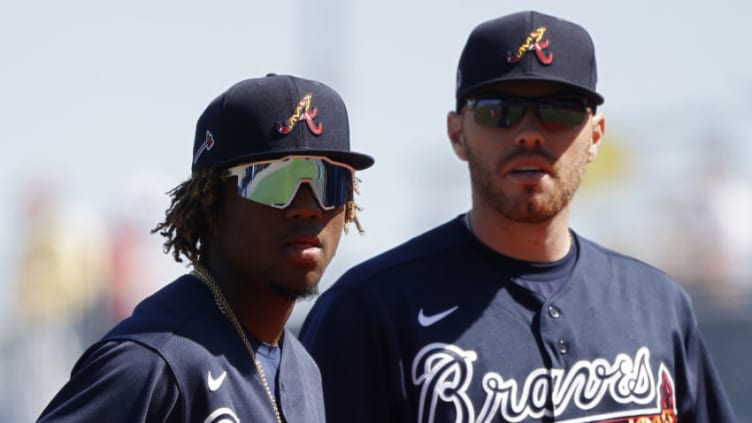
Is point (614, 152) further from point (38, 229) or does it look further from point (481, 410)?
point (481, 410)

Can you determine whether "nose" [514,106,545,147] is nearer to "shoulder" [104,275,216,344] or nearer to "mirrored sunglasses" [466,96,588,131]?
"mirrored sunglasses" [466,96,588,131]

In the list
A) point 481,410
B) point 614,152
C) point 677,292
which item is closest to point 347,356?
point 481,410

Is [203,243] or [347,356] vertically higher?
[203,243]

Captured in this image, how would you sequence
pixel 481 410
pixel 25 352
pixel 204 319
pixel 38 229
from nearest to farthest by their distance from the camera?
1. pixel 204 319
2. pixel 481 410
3. pixel 25 352
4. pixel 38 229

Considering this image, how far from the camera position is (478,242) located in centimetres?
513

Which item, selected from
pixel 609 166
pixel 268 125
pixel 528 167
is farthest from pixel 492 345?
pixel 609 166

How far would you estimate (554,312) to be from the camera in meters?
5.03

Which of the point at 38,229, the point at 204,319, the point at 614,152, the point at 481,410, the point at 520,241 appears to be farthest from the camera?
the point at 614,152

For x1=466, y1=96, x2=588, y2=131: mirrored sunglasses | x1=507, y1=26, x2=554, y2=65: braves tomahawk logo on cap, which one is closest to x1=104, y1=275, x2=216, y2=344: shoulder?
x1=466, y1=96, x2=588, y2=131: mirrored sunglasses

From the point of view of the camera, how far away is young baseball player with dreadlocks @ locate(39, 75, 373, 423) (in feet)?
13.1

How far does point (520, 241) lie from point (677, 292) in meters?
0.59

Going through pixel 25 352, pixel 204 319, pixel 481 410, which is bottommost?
pixel 25 352

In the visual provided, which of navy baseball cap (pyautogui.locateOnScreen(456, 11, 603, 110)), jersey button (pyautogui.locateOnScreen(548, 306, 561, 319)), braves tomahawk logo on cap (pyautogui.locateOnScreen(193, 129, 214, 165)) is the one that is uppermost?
navy baseball cap (pyautogui.locateOnScreen(456, 11, 603, 110))

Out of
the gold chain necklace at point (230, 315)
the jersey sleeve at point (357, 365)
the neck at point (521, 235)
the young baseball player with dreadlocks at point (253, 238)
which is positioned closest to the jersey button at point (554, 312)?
the neck at point (521, 235)
